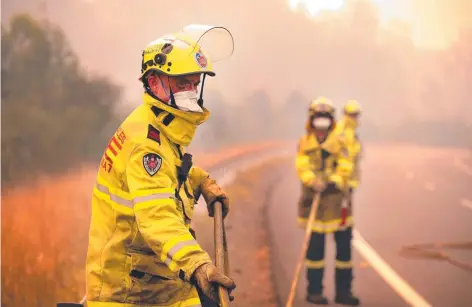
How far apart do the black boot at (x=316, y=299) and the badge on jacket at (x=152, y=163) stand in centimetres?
243

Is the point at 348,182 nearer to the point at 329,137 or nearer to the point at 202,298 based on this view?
the point at 329,137

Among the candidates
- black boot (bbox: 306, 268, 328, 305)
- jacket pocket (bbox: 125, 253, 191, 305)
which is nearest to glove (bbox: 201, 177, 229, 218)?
jacket pocket (bbox: 125, 253, 191, 305)

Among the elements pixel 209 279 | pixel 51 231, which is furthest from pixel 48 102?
pixel 209 279

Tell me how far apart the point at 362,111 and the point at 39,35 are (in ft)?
7.48

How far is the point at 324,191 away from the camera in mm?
4668

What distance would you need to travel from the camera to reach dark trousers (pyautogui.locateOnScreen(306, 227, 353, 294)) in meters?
4.54

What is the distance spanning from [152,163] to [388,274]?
261 cm

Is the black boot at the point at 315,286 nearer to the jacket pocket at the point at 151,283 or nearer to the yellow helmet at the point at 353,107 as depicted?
the yellow helmet at the point at 353,107

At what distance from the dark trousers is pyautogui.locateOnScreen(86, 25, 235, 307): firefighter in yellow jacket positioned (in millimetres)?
1950

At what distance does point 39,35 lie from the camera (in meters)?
4.63

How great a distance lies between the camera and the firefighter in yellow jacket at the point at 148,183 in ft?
7.90

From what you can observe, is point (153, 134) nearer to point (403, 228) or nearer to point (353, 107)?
point (353, 107)

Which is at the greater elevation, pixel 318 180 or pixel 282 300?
pixel 318 180

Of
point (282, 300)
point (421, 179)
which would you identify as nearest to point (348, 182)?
point (421, 179)
